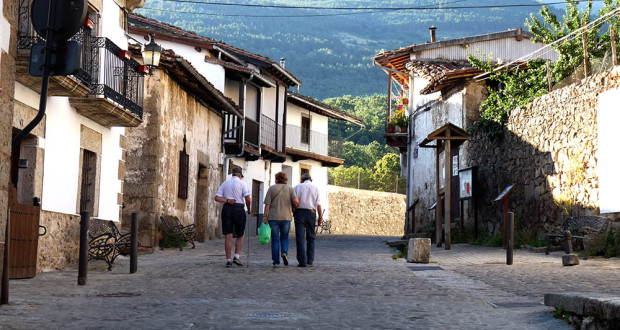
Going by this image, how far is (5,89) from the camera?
5934mm

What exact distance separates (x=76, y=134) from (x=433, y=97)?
17.2 metres

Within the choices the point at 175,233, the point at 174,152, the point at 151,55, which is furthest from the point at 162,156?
the point at 151,55

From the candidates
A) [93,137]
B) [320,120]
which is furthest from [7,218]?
[320,120]

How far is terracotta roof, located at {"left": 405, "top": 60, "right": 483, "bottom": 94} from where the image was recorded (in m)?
22.3

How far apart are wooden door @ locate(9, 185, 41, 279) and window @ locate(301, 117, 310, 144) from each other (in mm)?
26491

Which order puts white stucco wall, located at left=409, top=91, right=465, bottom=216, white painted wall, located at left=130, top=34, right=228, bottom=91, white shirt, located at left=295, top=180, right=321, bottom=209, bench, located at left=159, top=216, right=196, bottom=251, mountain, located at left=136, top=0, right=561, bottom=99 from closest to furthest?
1. white shirt, located at left=295, top=180, right=321, bottom=209
2. bench, located at left=159, top=216, right=196, bottom=251
3. white stucco wall, located at left=409, top=91, right=465, bottom=216
4. white painted wall, located at left=130, top=34, right=228, bottom=91
5. mountain, located at left=136, top=0, right=561, bottom=99

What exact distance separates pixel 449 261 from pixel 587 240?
2.56 m

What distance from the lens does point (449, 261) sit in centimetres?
1382

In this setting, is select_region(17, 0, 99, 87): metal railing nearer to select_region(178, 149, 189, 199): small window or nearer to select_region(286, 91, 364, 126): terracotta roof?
select_region(178, 149, 189, 199): small window

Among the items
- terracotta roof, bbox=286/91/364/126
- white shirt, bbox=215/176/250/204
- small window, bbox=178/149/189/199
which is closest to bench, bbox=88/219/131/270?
white shirt, bbox=215/176/250/204

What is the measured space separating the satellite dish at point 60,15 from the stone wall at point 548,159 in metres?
10.9

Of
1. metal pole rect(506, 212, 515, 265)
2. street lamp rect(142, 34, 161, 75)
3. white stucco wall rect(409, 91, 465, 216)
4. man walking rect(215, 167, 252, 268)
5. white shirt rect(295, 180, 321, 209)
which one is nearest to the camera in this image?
metal pole rect(506, 212, 515, 265)

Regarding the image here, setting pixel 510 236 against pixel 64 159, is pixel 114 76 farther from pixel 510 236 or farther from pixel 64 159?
pixel 510 236

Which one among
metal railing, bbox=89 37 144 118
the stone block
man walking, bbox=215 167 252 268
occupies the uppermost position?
metal railing, bbox=89 37 144 118
